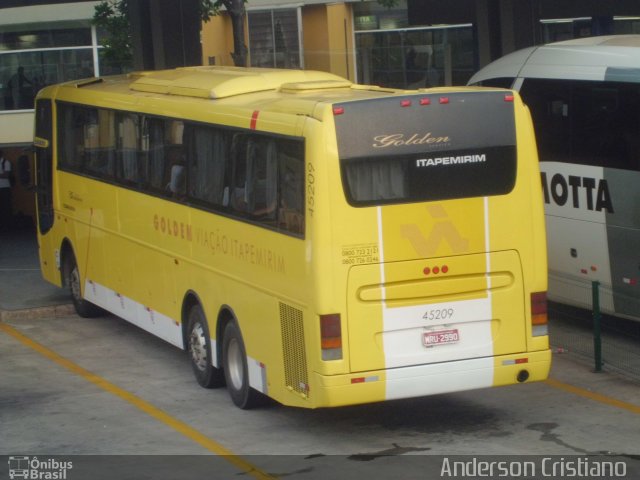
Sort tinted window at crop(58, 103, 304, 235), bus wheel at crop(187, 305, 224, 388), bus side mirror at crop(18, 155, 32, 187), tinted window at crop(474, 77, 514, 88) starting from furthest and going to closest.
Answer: bus side mirror at crop(18, 155, 32, 187), tinted window at crop(474, 77, 514, 88), bus wheel at crop(187, 305, 224, 388), tinted window at crop(58, 103, 304, 235)

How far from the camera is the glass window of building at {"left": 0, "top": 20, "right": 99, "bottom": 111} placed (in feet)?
103

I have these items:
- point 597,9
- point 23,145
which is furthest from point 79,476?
point 23,145

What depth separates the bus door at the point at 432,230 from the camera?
11.0 metres

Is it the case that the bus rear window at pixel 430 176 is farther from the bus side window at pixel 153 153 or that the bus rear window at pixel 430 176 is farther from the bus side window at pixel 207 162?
the bus side window at pixel 153 153

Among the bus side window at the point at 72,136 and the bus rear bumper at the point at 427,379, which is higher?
the bus side window at the point at 72,136

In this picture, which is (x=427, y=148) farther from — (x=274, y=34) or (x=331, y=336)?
(x=274, y=34)

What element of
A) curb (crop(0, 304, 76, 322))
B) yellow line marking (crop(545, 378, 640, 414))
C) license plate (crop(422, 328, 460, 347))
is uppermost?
license plate (crop(422, 328, 460, 347))

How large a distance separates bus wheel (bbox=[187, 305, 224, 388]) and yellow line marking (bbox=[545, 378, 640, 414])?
351 centimetres

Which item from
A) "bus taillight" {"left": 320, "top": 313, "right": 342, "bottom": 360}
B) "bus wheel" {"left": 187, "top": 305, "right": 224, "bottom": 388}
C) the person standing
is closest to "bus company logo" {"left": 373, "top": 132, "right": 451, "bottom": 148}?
"bus taillight" {"left": 320, "top": 313, "right": 342, "bottom": 360}

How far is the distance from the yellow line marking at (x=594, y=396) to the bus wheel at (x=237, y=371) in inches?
123

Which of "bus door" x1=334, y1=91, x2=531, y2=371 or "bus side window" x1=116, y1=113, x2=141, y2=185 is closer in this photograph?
"bus door" x1=334, y1=91, x2=531, y2=371

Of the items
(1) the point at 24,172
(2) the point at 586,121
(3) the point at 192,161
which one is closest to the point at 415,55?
(1) the point at 24,172

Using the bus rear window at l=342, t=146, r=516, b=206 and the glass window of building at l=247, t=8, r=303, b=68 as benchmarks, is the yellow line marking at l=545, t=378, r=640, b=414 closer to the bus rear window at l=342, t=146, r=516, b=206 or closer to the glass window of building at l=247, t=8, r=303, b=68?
the bus rear window at l=342, t=146, r=516, b=206

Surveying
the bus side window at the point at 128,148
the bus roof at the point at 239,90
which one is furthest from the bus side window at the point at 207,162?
the bus side window at the point at 128,148
